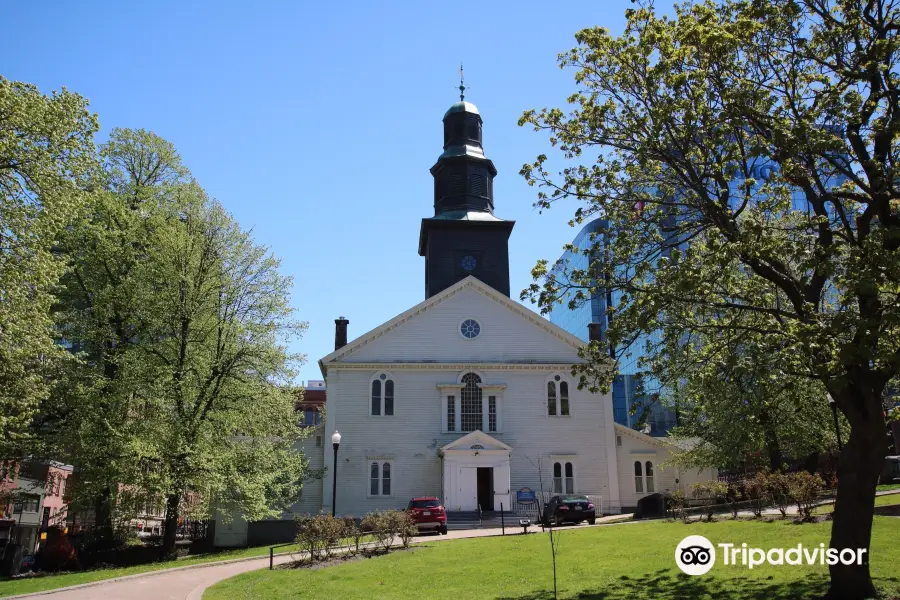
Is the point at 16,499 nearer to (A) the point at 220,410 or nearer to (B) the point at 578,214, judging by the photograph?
(A) the point at 220,410

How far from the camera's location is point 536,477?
121ft

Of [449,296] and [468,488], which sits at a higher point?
[449,296]

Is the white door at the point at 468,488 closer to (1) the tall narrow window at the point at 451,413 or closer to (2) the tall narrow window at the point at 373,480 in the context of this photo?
(1) the tall narrow window at the point at 451,413

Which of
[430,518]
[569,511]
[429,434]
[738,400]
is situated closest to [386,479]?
[429,434]

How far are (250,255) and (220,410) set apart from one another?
5.97 meters

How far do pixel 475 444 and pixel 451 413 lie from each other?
8.59 ft

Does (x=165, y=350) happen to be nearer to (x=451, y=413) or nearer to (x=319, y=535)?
(x=319, y=535)

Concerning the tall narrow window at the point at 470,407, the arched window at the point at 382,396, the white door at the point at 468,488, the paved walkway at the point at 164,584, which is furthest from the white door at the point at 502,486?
the paved walkway at the point at 164,584

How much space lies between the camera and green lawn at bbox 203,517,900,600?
12790 mm

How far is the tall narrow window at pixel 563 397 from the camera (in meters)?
38.3

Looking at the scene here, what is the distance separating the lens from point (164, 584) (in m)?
18.2

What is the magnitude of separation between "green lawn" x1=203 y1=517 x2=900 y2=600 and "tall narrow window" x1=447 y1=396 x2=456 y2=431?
15932 millimetres

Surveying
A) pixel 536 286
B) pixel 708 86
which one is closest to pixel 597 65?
pixel 708 86

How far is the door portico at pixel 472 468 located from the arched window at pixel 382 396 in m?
3.80
